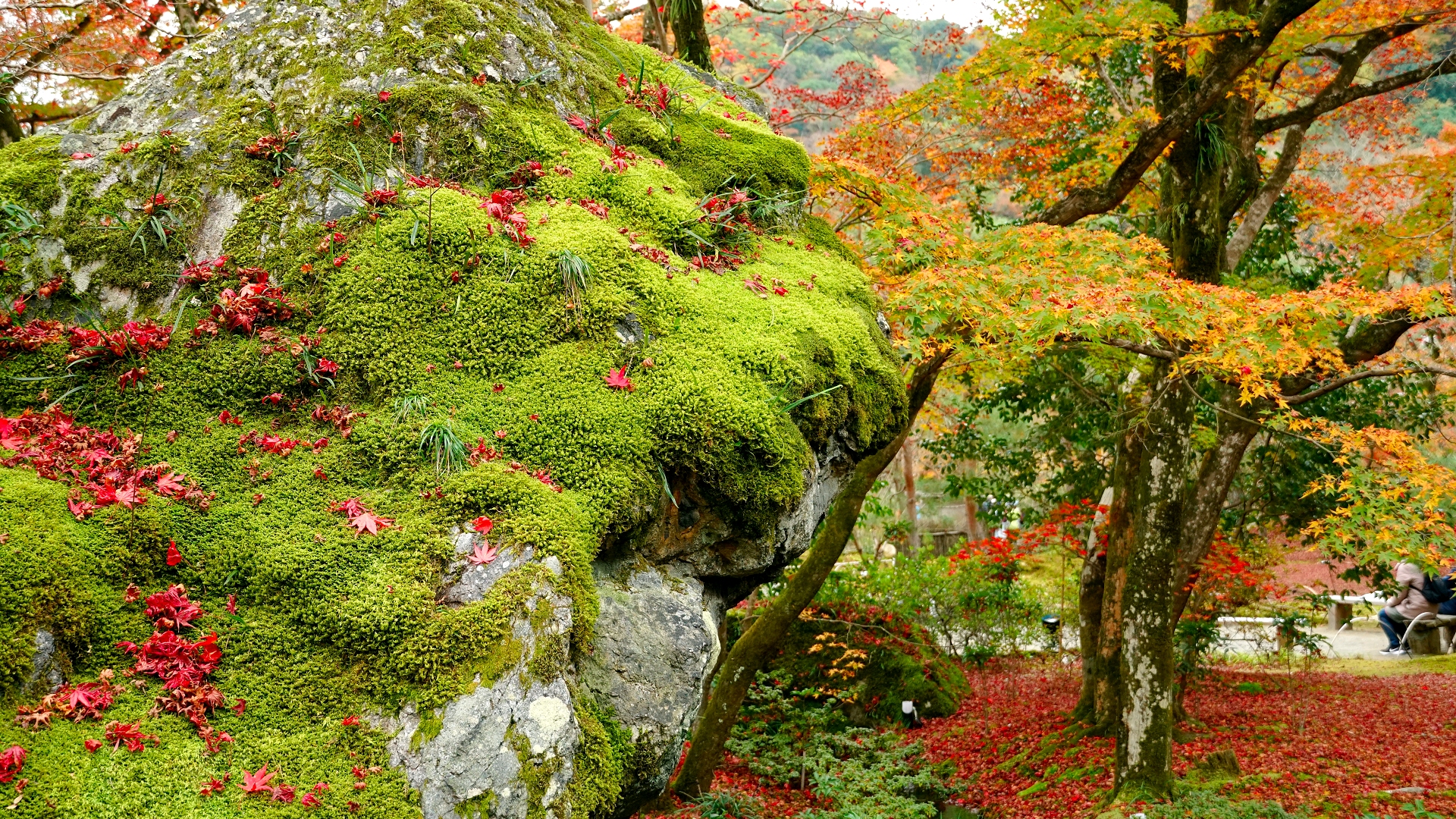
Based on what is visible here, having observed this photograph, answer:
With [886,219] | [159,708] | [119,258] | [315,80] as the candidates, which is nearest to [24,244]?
[119,258]

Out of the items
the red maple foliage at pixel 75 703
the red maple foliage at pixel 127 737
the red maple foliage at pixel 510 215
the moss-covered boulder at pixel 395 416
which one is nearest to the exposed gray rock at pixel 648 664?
the moss-covered boulder at pixel 395 416

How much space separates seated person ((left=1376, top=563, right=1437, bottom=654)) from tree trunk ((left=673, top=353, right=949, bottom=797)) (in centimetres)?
959

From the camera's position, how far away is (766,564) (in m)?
3.77

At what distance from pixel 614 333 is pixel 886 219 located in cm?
310

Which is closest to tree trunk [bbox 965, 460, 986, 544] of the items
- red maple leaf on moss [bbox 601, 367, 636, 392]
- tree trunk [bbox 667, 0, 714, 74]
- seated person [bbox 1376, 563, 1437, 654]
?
seated person [bbox 1376, 563, 1437, 654]

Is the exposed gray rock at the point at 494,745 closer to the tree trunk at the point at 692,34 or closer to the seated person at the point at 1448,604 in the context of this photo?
the tree trunk at the point at 692,34

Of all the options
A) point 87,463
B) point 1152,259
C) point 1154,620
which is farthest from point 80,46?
point 1154,620

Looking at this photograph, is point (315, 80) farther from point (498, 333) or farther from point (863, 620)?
point (863, 620)

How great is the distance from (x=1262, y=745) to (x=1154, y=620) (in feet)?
8.77

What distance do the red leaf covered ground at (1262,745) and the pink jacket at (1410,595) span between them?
1.56 m

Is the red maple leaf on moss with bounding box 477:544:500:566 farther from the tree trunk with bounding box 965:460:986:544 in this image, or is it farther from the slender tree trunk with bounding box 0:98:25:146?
the tree trunk with bounding box 965:460:986:544

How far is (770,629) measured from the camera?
23.2 ft

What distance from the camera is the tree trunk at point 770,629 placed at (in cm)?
690

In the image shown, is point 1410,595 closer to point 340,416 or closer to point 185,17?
point 340,416
